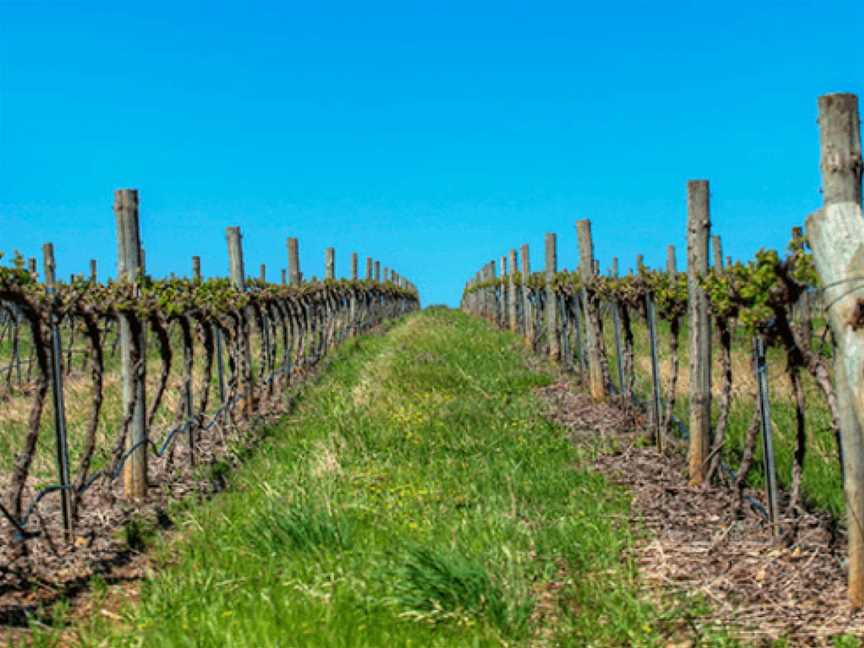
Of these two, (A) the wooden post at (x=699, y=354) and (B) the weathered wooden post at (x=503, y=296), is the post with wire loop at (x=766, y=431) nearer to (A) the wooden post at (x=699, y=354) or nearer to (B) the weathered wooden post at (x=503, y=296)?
(A) the wooden post at (x=699, y=354)

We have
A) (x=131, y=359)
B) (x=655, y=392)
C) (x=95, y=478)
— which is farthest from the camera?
(x=655, y=392)

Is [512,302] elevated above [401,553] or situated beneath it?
elevated above

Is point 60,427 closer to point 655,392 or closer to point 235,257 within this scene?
point 655,392

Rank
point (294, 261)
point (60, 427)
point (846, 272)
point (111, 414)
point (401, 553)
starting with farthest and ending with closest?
1. point (294, 261)
2. point (111, 414)
3. point (60, 427)
4. point (401, 553)
5. point (846, 272)

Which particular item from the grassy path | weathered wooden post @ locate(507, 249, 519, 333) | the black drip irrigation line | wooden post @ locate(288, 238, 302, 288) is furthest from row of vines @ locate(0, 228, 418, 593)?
weathered wooden post @ locate(507, 249, 519, 333)

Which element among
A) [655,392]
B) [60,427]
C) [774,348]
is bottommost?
[655,392]

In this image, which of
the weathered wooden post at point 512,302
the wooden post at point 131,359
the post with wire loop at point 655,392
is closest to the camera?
the wooden post at point 131,359

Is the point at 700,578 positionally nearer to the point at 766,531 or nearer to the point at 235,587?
the point at 766,531

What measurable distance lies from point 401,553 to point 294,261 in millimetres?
15916

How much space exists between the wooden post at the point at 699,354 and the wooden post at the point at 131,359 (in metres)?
4.57

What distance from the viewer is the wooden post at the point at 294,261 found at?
1964 cm

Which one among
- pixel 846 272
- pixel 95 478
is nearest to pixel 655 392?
pixel 846 272

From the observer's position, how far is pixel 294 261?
2045 cm

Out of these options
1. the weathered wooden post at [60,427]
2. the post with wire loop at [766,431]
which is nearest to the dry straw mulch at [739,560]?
the post with wire loop at [766,431]
